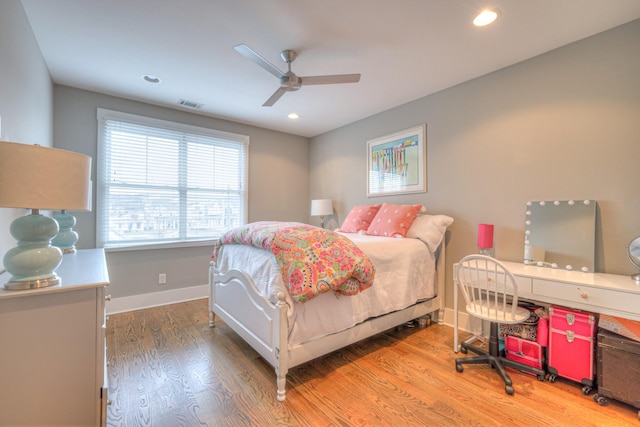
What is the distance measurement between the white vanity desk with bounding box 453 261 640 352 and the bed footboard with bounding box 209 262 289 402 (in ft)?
5.87

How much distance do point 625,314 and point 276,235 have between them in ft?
7.23

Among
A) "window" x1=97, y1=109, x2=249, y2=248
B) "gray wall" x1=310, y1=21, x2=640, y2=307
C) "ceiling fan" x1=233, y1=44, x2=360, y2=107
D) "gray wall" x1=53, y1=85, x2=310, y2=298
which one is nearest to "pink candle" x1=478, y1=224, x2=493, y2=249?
"gray wall" x1=310, y1=21, x2=640, y2=307

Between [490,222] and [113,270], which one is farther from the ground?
[490,222]

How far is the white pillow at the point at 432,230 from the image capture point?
9.27ft

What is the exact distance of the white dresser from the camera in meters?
1.05

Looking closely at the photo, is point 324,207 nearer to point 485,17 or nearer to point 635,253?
point 485,17

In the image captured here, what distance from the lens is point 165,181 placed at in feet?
11.7

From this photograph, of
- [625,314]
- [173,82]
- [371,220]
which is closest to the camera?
[625,314]

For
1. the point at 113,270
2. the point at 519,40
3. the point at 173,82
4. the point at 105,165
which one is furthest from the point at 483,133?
the point at 113,270

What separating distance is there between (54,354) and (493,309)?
252cm

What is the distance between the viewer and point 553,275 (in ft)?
6.71

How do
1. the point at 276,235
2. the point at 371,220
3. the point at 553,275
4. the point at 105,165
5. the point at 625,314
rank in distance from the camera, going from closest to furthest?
the point at 625,314, the point at 276,235, the point at 553,275, the point at 105,165, the point at 371,220

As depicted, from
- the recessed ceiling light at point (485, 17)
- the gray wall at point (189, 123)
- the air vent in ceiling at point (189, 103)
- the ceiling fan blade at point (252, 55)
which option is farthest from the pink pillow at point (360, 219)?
the air vent in ceiling at point (189, 103)

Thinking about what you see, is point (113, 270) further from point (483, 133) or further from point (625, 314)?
point (625, 314)
